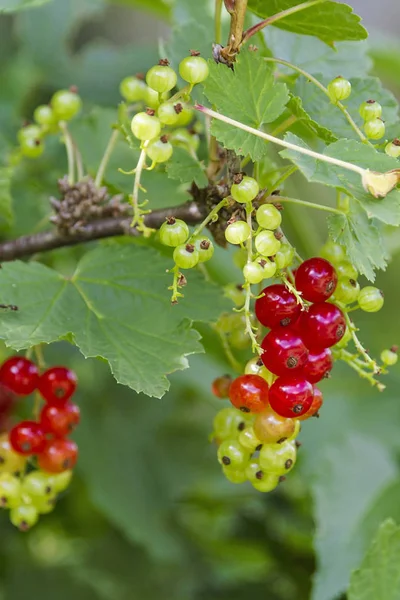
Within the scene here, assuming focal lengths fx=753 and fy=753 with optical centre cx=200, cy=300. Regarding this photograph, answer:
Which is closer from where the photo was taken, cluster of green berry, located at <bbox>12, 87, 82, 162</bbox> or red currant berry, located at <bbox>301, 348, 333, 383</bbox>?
red currant berry, located at <bbox>301, 348, 333, 383</bbox>

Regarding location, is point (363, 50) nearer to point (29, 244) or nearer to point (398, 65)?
point (29, 244)

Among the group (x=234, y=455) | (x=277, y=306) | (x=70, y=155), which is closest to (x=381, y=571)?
(x=234, y=455)

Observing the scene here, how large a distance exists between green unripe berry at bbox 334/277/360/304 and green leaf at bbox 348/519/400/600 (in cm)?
24

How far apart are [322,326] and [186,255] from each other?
118mm

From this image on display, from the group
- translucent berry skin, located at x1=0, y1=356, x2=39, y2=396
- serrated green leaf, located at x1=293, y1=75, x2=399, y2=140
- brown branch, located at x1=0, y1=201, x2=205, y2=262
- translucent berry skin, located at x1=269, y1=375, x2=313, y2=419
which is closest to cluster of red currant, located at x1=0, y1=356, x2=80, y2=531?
translucent berry skin, located at x1=0, y1=356, x2=39, y2=396

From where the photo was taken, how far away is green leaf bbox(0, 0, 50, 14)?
0.71 m

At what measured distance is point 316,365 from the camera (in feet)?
1.95

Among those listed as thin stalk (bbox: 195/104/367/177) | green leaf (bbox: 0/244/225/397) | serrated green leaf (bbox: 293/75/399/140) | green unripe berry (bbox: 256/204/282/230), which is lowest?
green leaf (bbox: 0/244/225/397)

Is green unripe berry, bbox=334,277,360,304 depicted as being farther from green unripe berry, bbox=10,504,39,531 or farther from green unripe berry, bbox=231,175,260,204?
green unripe berry, bbox=10,504,39,531

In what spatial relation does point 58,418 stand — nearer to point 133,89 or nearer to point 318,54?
point 133,89

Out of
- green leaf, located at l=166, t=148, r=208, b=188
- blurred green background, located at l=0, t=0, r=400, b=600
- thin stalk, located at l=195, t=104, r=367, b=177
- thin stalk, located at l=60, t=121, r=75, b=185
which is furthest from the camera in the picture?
blurred green background, located at l=0, t=0, r=400, b=600

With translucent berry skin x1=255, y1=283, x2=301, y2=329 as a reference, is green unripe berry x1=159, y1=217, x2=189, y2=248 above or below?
above

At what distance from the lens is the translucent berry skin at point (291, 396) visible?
564 mm

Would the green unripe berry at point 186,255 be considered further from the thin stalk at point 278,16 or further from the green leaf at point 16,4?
the green leaf at point 16,4
